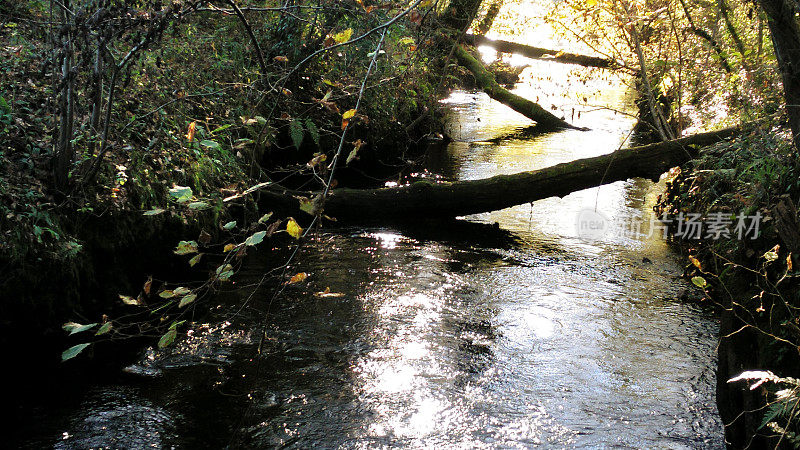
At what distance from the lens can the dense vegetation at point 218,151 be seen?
3055 mm

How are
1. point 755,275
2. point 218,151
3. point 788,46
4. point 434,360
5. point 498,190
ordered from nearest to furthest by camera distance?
point 788,46 < point 755,275 < point 434,360 < point 218,151 < point 498,190

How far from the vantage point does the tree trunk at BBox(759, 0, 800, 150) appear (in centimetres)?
298

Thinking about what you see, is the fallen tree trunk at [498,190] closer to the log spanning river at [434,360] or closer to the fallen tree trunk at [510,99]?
the log spanning river at [434,360]

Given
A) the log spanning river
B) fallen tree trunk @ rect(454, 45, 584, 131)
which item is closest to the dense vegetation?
the log spanning river

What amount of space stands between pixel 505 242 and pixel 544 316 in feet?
6.75

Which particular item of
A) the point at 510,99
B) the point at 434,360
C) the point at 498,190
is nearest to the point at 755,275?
the point at 434,360

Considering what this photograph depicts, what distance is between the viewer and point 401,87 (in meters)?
9.42

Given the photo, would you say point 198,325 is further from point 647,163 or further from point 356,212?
point 647,163

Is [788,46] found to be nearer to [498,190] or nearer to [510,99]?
[498,190]

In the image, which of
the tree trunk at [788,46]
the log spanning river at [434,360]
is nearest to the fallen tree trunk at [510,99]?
the log spanning river at [434,360]

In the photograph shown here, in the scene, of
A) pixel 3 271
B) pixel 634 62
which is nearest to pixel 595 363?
pixel 3 271

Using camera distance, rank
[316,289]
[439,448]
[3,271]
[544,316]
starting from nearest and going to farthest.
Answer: [439,448]
[3,271]
[544,316]
[316,289]

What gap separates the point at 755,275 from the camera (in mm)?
4070

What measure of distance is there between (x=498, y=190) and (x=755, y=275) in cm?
369
